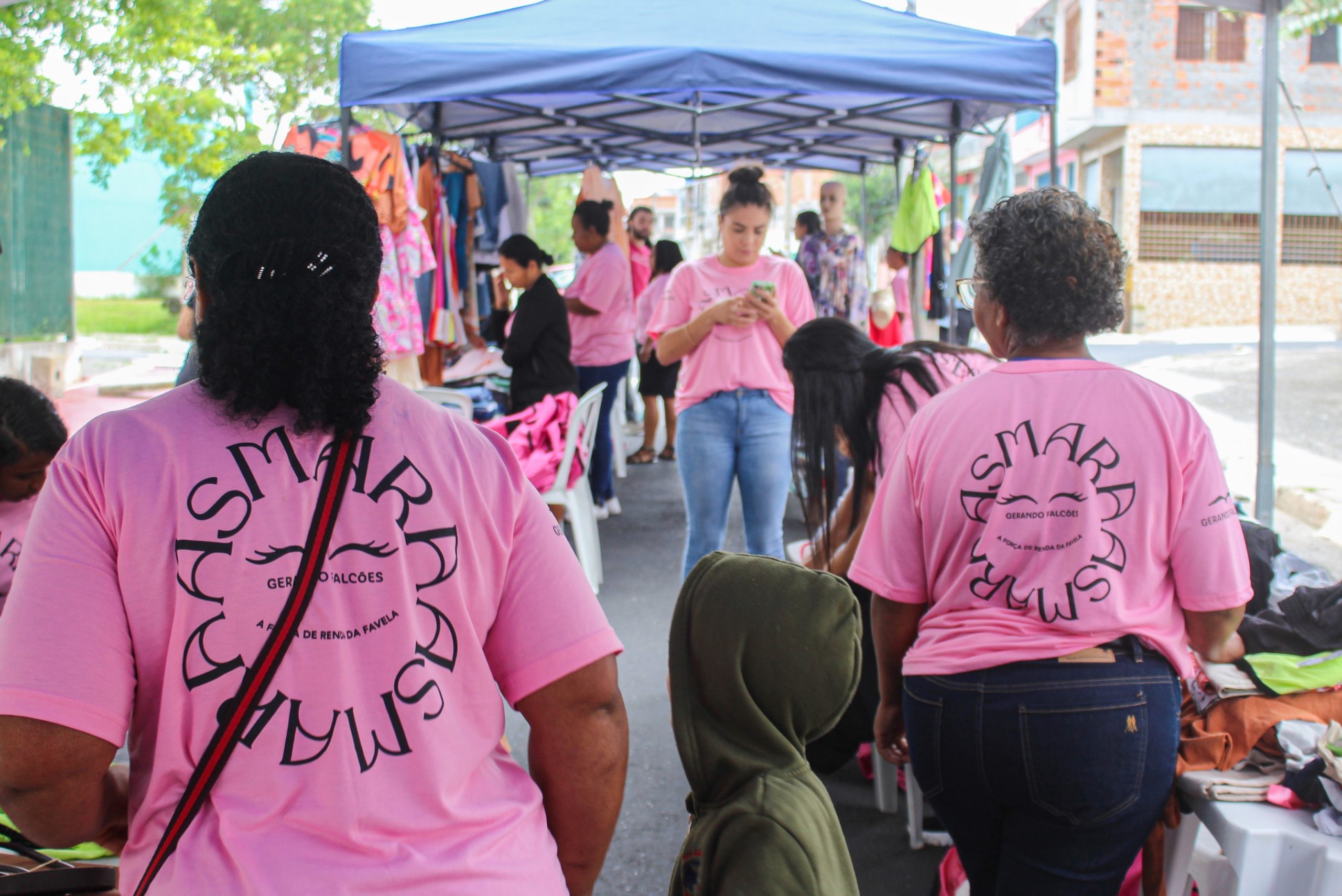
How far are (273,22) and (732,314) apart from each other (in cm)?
1652

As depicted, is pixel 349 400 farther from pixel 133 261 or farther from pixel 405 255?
pixel 133 261

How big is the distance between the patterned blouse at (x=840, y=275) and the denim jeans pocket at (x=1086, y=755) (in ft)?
18.5

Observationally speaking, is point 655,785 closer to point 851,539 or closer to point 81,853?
point 851,539

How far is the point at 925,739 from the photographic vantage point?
1881 mm

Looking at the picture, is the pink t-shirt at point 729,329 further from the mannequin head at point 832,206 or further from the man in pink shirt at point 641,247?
the man in pink shirt at point 641,247

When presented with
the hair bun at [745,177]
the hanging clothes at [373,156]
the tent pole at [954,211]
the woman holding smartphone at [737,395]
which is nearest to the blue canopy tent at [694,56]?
the hair bun at [745,177]

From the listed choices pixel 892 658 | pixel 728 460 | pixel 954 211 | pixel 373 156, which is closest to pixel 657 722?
pixel 728 460

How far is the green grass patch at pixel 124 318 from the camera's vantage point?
19.1m

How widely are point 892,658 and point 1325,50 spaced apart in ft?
84.3

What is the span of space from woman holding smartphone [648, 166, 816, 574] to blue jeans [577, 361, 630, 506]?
269 centimetres

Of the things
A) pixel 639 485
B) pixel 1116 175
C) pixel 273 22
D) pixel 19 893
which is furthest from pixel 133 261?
pixel 1116 175

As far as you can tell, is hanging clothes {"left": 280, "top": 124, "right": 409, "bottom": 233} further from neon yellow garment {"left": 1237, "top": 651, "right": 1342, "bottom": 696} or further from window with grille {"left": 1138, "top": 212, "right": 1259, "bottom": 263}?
window with grille {"left": 1138, "top": 212, "right": 1259, "bottom": 263}

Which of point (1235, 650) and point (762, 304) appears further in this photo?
point (762, 304)

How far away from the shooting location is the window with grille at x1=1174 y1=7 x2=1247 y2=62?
22391mm
